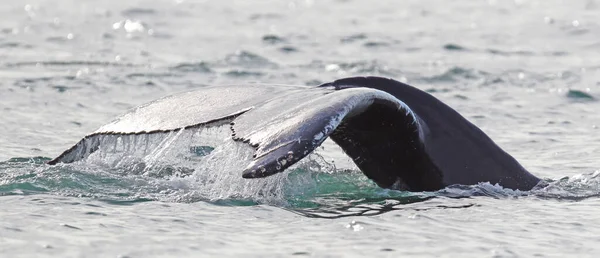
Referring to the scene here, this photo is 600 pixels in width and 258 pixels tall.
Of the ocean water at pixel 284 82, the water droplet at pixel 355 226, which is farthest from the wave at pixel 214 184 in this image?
the water droplet at pixel 355 226

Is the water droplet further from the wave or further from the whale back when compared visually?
the whale back

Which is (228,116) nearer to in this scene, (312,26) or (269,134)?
(269,134)

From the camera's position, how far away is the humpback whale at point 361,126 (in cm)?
582

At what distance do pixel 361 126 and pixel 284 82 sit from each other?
733cm

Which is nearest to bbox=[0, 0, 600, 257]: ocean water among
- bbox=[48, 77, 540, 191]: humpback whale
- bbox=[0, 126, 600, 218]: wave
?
bbox=[0, 126, 600, 218]: wave

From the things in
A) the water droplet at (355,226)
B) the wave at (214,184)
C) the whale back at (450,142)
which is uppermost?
the whale back at (450,142)

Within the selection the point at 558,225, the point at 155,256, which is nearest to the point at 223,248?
the point at 155,256

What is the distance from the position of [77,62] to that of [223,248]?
925cm

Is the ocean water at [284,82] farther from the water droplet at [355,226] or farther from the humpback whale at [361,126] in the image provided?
the humpback whale at [361,126]

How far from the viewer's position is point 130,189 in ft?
23.5

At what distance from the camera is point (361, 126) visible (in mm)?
6527

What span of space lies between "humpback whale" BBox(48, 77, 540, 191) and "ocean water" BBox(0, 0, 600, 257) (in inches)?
5.2

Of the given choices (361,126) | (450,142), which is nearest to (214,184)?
(361,126)

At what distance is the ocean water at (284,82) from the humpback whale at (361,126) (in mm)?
132
